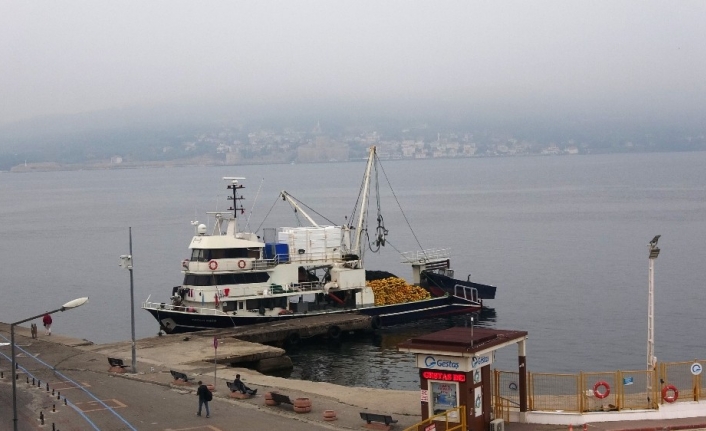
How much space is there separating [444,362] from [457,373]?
412 millimetres

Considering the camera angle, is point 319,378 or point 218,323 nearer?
point 319,378

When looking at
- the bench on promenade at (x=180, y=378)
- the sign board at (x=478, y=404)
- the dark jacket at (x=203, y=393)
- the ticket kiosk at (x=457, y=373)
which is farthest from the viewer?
the bench on promenade at (x=180, y=378)

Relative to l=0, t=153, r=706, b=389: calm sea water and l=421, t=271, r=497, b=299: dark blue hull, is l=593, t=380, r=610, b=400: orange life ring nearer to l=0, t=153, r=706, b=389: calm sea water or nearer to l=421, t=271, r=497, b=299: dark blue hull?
l=0, t=153, r=706, b=389: calm sea water

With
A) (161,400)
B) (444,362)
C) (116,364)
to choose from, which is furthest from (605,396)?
(116,364)

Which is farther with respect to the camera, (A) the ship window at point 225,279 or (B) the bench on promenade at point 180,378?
(A) the ship window at point 225,279

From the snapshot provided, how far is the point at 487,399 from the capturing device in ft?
77.0

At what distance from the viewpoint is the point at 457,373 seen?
2267 centimetres

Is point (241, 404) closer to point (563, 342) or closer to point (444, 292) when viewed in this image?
point (563, 342)

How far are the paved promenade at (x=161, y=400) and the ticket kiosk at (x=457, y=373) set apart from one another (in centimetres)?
152

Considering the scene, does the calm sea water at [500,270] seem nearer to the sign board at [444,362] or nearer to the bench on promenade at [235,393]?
the bench on promenade at [235,393]

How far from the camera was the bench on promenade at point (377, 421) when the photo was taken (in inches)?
962

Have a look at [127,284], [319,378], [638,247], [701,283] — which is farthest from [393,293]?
[638,247]

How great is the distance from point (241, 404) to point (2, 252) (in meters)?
89.3

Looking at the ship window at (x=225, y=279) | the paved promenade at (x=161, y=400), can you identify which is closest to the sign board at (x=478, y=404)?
the paved promenade at (x=161, y=400)
